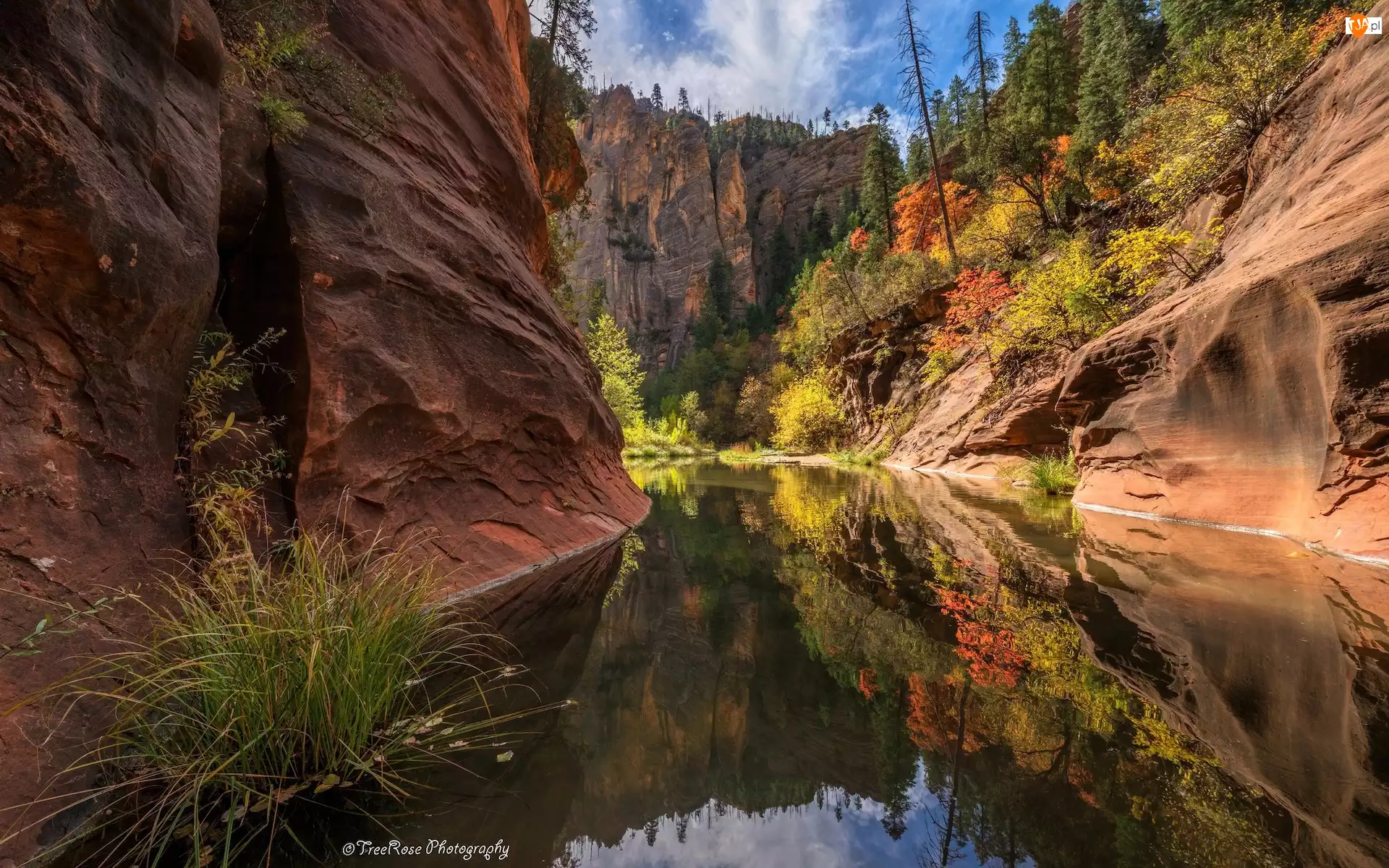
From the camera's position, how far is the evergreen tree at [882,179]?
36.4 metres

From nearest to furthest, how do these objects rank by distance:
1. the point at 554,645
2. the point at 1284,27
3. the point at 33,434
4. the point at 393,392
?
the point at 33,434
the point at 554,645
the point at 393,392
the point at 1284,27

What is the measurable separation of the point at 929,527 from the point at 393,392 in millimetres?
7938

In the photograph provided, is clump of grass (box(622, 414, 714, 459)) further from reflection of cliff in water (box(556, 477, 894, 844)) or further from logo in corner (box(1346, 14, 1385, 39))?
logo in corner (box(1346, 14, 1385, 39))

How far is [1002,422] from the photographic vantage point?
1549cm

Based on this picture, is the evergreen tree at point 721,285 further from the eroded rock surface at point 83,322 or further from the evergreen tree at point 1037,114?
the eroded rock surface at point 83,322

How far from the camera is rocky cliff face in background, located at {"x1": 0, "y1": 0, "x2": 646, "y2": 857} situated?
8.09 feet

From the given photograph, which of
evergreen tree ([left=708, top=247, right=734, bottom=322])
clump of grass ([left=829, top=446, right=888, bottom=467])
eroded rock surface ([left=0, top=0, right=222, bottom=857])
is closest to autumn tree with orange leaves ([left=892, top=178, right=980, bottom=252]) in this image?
clump of grass ([left=829, top=446, right=888, bottom=467])

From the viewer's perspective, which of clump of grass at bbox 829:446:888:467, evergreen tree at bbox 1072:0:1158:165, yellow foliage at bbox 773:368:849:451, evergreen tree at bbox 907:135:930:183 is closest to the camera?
evergreen tree at bbox 1072:0:1158:165

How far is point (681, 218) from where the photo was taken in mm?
62781

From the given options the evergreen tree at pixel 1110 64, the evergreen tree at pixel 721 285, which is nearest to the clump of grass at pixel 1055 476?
the evergreen tree at pixel 1110 64

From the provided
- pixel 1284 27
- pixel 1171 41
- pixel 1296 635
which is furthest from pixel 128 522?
pixel 1171 41

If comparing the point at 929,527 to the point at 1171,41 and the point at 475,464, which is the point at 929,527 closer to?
the point at 475,464

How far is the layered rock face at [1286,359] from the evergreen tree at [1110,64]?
17364 millimetres

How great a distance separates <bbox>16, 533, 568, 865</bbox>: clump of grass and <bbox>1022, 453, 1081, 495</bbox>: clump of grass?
13.4 meters
